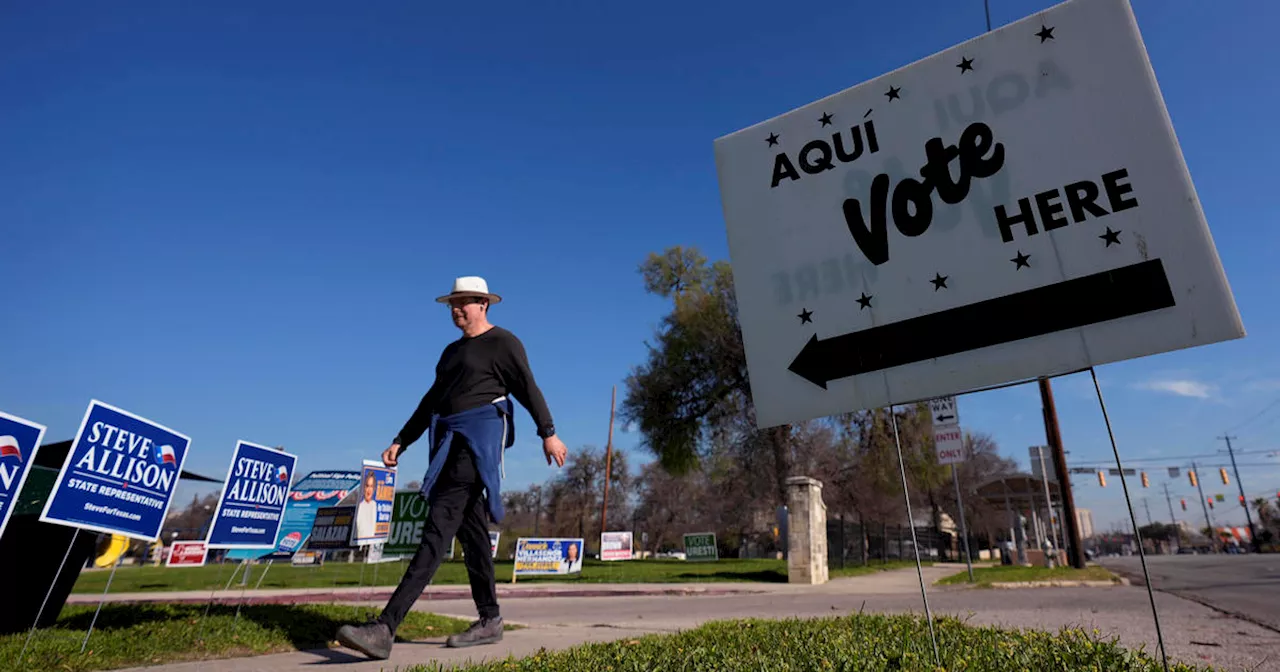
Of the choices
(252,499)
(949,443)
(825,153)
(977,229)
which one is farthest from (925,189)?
(949,443)

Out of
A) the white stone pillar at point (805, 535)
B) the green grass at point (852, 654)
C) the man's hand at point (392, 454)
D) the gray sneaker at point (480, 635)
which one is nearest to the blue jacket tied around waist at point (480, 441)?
the man's hand at point (392, 454)

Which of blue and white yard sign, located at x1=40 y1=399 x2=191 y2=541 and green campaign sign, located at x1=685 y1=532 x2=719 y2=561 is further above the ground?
blue and white yard sign, located at x1=40 y1=399 x2=191 y2=541

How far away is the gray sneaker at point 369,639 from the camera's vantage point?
3.02 m

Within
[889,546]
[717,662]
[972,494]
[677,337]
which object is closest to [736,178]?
[717,662]

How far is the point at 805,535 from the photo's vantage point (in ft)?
50.4

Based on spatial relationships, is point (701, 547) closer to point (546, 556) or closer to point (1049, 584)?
point (546, 556)

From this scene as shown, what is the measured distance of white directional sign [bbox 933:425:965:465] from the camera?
16.2 meters

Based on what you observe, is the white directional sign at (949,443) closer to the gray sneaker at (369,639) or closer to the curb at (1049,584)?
the curb at (1049,584)

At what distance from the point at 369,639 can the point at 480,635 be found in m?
0.82

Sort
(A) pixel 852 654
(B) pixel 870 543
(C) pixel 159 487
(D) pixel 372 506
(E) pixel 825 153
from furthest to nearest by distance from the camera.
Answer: (B) pixel 870 543 < (D) pixel 372 506 < (C) pixel 159 487 < (E) pixel 825 153 < (A) pixel 852 654

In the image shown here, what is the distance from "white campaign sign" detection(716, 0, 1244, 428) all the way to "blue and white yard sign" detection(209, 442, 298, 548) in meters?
4.24

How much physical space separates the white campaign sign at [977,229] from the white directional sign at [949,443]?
15.3 meters

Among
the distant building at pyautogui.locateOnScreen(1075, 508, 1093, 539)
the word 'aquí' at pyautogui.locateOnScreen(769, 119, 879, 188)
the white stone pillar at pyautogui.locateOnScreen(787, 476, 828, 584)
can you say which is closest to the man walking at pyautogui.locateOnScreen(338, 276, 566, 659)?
the word 'aquí' at pyautogui.locateOnScreen(769, 119, 879, 188)

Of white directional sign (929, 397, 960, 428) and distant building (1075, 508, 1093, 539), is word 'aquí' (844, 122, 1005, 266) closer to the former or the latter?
white directional sign (929, 397, 960, 428)
